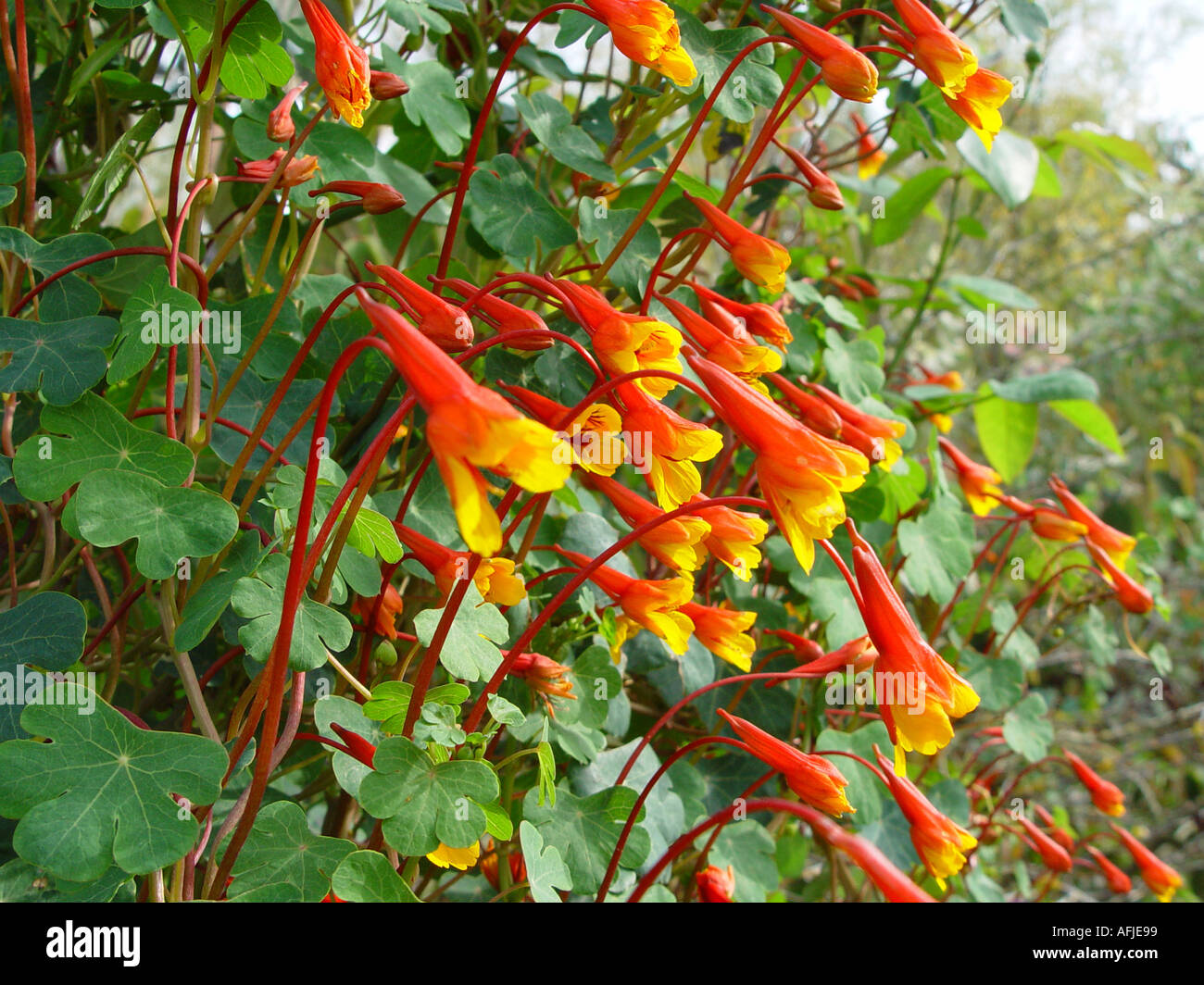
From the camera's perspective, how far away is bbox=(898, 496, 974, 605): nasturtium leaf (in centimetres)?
143

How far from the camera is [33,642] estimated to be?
764 millimetres

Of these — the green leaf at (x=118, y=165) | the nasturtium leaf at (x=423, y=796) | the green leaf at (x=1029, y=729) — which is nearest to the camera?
the nasturtium leaf at (x=423, y=796)

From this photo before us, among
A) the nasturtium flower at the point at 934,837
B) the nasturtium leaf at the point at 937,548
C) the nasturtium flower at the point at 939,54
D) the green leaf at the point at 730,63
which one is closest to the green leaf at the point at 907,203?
the nasturtium leaf at the point at 937,548

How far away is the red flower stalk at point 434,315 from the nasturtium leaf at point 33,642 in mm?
389

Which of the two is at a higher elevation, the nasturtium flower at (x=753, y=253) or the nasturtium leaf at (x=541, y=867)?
the nasturtium flower at (x=753, y=253)

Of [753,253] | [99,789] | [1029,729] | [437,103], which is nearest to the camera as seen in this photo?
[99,789]

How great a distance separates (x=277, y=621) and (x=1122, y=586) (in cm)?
143

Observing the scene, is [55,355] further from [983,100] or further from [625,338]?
[983,100]

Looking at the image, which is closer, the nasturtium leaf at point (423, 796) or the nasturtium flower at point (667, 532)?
the nasturtium leaf at point (423, 796)

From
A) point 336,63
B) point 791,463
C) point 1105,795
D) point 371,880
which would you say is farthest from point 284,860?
point 1105,795

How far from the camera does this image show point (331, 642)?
0.74 meters

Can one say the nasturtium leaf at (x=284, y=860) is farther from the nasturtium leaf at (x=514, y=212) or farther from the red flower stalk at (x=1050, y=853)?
the red flower stalk at (x=1050, y=853)

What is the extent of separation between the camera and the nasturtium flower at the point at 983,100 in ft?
3.10
